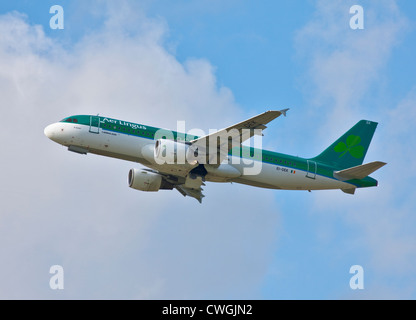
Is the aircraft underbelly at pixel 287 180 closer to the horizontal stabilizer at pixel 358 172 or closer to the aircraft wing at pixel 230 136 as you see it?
the horizontal stabilizer at pixel 358 172

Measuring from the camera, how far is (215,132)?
53.8 meters

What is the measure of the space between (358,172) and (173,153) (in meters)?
15.8

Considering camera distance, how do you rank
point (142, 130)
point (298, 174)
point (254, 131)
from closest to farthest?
point (254, 131)
point (142, 130)
point (298, 174)

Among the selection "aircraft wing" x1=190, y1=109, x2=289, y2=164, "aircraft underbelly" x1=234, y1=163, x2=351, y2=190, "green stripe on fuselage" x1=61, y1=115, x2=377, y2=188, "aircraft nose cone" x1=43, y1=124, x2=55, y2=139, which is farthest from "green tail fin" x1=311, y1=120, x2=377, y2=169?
"aircraft nose cone" x1=43, y1=124, x2=55, y2=139

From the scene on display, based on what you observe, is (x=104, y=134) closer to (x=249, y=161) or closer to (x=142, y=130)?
(x=142, y=130)

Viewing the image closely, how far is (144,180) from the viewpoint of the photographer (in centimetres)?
5991

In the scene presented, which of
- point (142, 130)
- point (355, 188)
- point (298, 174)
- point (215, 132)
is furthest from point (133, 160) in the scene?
point (355, 188)

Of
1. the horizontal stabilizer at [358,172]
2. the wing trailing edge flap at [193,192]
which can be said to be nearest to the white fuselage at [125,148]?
the wing trailing edge flap at [193,192]

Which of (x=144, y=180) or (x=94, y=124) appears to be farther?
(x=144, y=180)

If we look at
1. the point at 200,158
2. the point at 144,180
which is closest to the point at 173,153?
the point at 200,158

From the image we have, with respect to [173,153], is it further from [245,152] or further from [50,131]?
[50,131]

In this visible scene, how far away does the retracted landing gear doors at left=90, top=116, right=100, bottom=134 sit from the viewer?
5534cm

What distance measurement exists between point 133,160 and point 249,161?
910 cm

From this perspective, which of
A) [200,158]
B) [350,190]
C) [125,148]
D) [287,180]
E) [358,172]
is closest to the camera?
[200,158]
